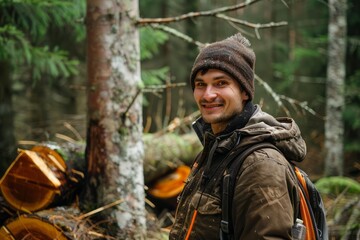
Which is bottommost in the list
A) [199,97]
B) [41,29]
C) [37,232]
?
[37,232]

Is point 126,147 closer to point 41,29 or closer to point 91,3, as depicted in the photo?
point 91,3

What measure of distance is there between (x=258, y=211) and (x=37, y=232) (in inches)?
103

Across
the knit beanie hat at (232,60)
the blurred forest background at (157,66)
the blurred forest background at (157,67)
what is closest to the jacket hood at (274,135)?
the knit beanie hat at (232,60)

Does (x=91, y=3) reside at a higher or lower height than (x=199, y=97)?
higher

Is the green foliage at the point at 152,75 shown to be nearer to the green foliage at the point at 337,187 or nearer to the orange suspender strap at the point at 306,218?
the green foliage at the point at 337,187

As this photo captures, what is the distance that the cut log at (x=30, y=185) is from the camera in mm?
4191

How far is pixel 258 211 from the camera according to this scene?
2049 mm

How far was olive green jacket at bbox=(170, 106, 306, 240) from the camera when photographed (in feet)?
6.70

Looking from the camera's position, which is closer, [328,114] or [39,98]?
[328,114]

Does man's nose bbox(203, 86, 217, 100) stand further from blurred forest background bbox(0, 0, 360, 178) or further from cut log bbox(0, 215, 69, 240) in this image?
cut log bbox(0, 215, 69, 240)

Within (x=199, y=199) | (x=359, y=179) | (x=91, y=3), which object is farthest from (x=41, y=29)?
(x=359, y=179)

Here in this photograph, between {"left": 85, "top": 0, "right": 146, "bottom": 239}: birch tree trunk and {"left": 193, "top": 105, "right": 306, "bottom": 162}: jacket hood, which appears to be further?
{"left": 85, "top": 0, "right": 146, "bottom": 239}: birch tree trunk

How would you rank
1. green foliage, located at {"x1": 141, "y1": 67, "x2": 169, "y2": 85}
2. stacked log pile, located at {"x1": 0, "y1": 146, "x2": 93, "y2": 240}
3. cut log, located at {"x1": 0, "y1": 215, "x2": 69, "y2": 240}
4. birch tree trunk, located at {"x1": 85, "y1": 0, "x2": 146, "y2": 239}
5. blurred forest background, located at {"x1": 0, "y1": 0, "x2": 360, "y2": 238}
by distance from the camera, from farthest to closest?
1. green foliage, located at {"x1": 141, "y1": 67, "x2": 169, "y2": 85}
2. blurred forest background, located at {"x1": 0, "y1": 0, "x2": 360, "y2": 238}
3. birch tree trunk, located at {"x1": 85, "y1": 0, "x2": 146, "y2": 239}
4. stacked log pile, located at {"x1": 0, "y1": 146, "x2": 93, "y2": 240}
5. cut log, located at {"x1": 0, "y1": 215, "x2": 69, "y2": 240}

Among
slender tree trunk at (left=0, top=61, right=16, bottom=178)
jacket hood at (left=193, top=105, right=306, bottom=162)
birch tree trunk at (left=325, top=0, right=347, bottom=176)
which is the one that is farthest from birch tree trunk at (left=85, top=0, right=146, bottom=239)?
birch tree trunk at (left=325, top=0, right=347, bottom=176)
